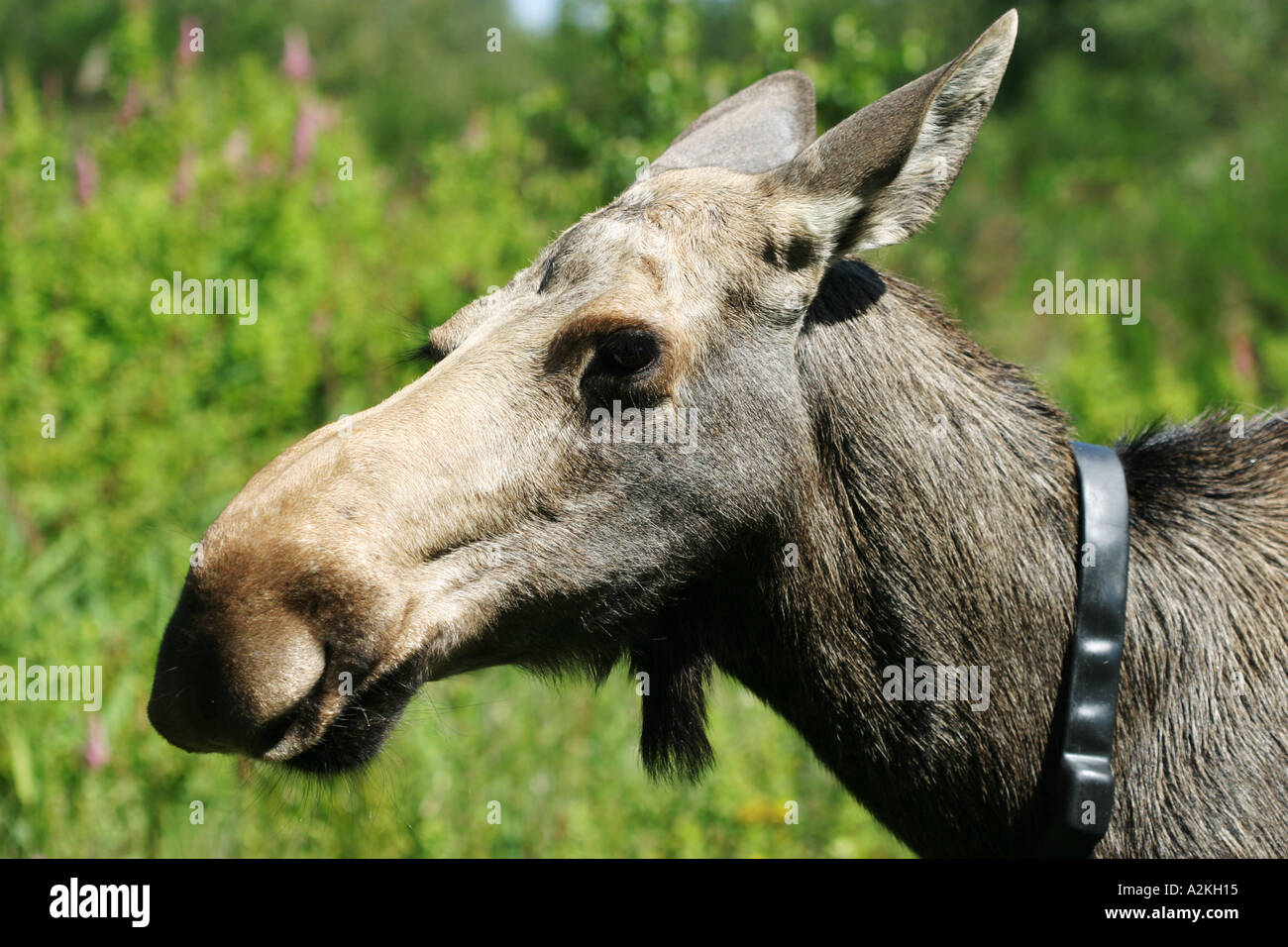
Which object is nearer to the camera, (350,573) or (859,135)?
(350,573)

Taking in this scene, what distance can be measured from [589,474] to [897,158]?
1.00m

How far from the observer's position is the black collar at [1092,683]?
109 inches

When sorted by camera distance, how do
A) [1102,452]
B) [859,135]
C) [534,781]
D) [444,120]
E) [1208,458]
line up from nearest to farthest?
[859,135] → [1102,452] → [1208,458] → [534,781] → [444,120]

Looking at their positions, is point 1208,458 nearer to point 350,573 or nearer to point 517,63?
point 350,573

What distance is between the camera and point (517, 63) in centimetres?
1496

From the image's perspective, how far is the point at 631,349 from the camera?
279cm

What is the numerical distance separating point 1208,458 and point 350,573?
7.35 feet

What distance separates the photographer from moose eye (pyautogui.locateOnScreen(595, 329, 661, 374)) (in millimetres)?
2787

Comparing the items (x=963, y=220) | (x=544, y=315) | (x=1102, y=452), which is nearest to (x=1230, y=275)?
(x=963, y=220)
